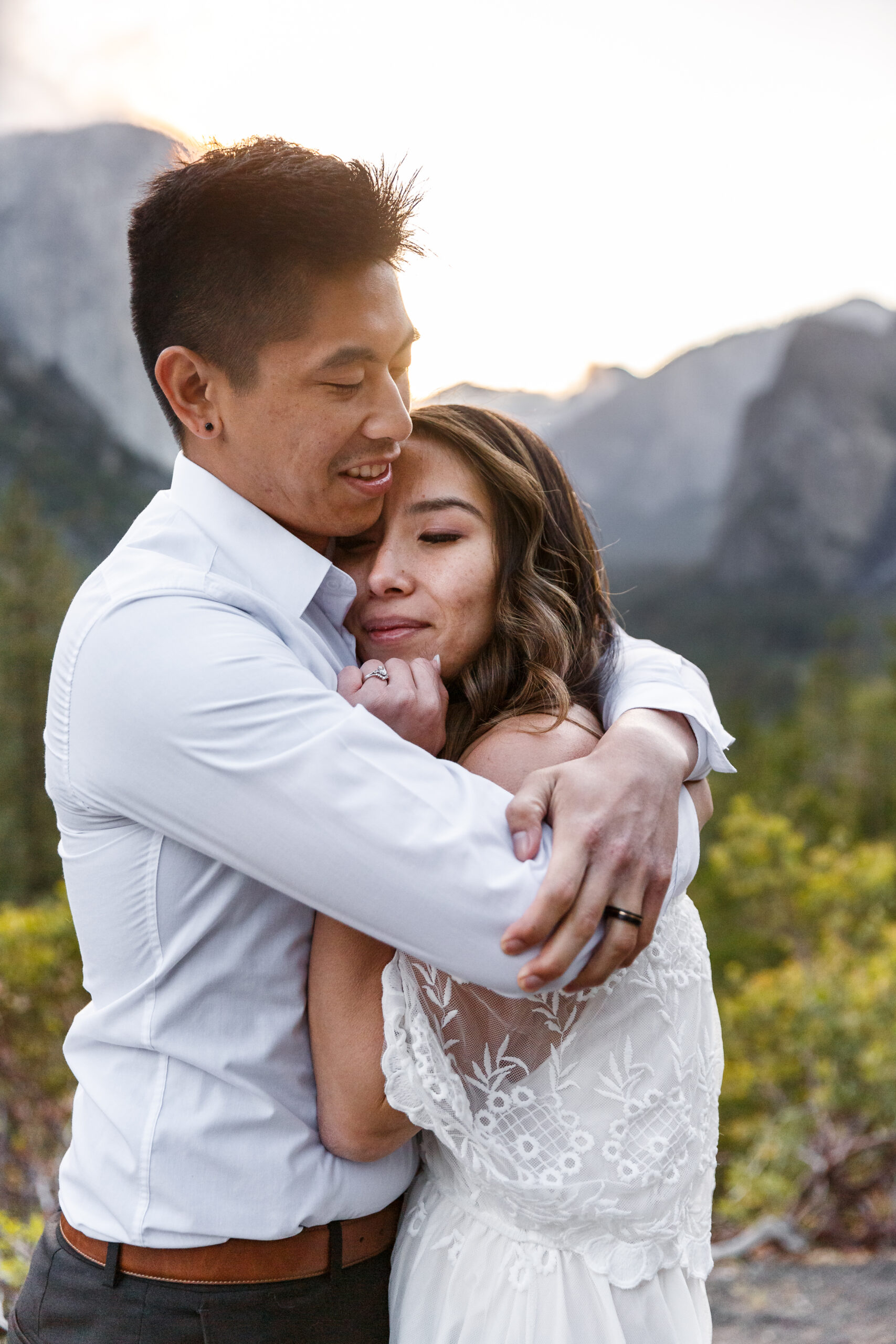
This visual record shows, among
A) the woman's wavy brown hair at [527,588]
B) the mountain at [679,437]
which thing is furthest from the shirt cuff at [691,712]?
the mountain at [679,437]

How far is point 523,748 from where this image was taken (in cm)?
145

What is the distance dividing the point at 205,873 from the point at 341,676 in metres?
0.32

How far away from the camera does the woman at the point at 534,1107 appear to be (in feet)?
4.37

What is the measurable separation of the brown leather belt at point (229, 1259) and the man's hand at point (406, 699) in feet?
2.07

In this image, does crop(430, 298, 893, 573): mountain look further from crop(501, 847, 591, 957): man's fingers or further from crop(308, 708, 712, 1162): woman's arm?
crop(501, 847, 591, 957): man's fingers

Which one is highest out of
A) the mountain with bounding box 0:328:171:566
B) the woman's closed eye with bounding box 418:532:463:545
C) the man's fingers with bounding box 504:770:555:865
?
the man's fingers with bounding box 504:770:555:865

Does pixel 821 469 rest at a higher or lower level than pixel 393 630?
lower

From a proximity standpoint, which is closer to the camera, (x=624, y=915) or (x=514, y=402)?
(x=624, y=915)

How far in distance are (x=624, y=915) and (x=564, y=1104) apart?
1.15 ft

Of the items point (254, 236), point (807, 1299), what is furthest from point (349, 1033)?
point (807, 1299)

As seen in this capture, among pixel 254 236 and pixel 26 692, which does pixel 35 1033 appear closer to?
pixel 254 236

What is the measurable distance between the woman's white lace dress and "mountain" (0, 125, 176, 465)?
1524 cm

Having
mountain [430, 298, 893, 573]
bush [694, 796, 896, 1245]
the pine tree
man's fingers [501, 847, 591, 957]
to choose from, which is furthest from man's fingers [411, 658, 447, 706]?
mountain [430, 298, 893, 573]

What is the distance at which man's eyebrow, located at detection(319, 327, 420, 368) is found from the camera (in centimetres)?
144
